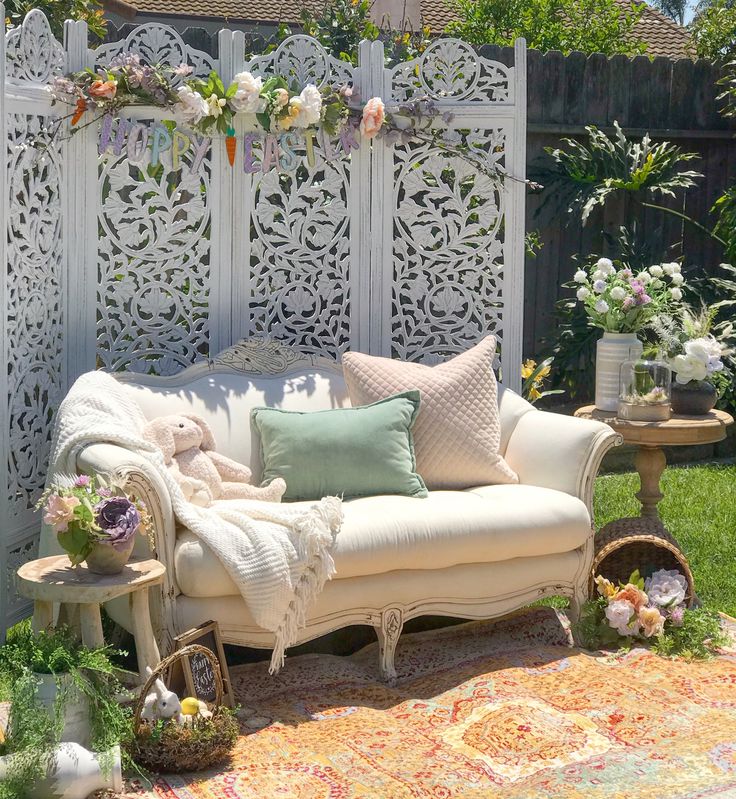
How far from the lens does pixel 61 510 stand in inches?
122

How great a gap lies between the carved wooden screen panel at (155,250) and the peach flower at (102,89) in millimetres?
179

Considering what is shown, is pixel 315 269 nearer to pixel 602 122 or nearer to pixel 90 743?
pixel 90 743

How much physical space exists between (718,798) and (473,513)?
1.19 m

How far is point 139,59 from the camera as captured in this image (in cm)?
415

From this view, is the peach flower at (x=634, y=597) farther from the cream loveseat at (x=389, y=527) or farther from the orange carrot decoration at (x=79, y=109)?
the orange carrot decoration at (x=79, y=109)

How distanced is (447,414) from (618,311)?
0.92 m

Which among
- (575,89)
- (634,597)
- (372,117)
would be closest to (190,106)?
(372,117)

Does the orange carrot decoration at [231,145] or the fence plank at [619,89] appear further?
the fence plank at [619,89]

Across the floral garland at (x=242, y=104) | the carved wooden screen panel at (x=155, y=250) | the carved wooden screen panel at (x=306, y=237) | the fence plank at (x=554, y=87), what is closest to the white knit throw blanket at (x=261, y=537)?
the carved wooden screen panel at (x=155, y=250)

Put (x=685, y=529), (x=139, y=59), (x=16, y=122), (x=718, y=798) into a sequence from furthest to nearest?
(x=685, y=529) < (x=139, y=59) < (x=16, y=122) < (x=718, y=798)

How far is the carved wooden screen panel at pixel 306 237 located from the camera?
4.43 meters

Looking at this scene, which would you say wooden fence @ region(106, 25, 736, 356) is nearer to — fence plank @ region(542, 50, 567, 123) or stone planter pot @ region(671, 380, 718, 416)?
fence plank @ region(542, 50, 567, 123)

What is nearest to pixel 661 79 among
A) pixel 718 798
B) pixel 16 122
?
pixel 16 122

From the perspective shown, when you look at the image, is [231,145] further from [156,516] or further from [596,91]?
[596,91]
